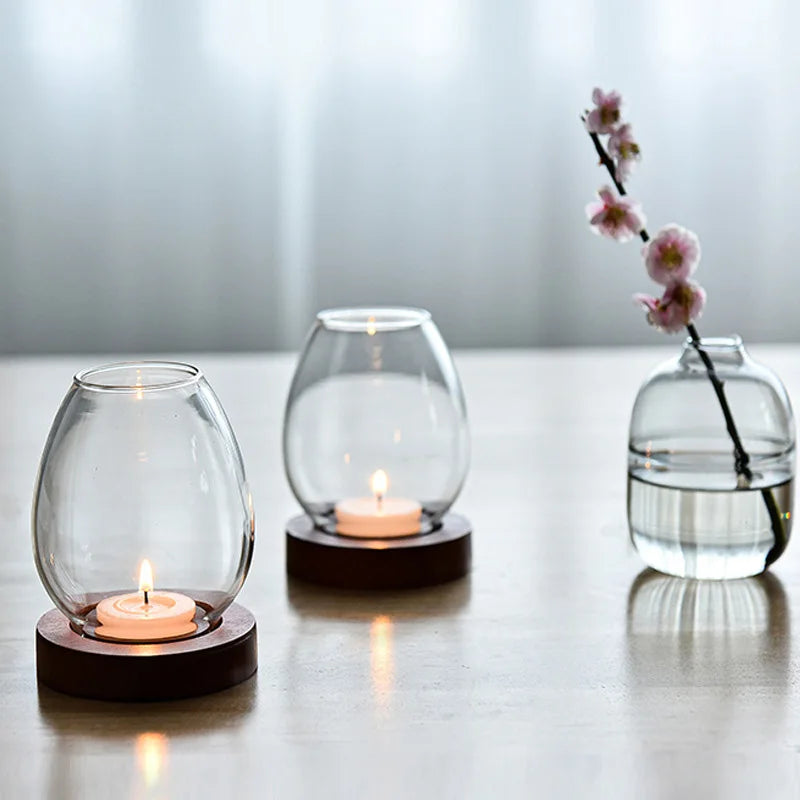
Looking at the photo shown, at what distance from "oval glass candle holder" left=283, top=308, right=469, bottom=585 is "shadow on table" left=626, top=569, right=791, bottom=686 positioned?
0.17 meters

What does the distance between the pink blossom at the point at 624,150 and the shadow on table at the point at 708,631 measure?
0.94ft

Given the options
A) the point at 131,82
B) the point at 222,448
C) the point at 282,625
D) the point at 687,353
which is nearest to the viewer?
the point at 222,448

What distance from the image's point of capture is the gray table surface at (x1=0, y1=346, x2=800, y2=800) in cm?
69

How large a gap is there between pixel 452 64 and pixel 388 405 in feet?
8.27

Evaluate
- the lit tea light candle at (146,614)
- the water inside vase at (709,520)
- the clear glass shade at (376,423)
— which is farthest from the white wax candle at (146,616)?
the water inside vase at (709,520)

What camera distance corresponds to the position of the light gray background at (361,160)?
3373mm

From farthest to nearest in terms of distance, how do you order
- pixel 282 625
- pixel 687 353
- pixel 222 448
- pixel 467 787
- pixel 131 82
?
pixel 131 82 → pixel 687 353 → pixel 282 625 → pixel 222 448 → pixel 467 787

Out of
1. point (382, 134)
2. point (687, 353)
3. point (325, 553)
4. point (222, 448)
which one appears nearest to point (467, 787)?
point (222, 448)

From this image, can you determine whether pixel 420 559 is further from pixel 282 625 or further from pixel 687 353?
pixel 687 353

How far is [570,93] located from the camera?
345cm

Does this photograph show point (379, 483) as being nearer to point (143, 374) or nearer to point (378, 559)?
point (378, 559)

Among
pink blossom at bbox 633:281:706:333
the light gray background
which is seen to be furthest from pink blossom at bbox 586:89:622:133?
the light gray background

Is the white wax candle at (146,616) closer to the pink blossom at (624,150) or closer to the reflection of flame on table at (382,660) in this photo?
the reflection of flame on table at (382,660)

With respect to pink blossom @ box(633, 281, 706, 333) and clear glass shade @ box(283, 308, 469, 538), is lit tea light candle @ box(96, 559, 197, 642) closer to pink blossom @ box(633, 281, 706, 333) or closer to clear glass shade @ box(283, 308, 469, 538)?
clear glass shade @ box(283, 308, 469, 538)
